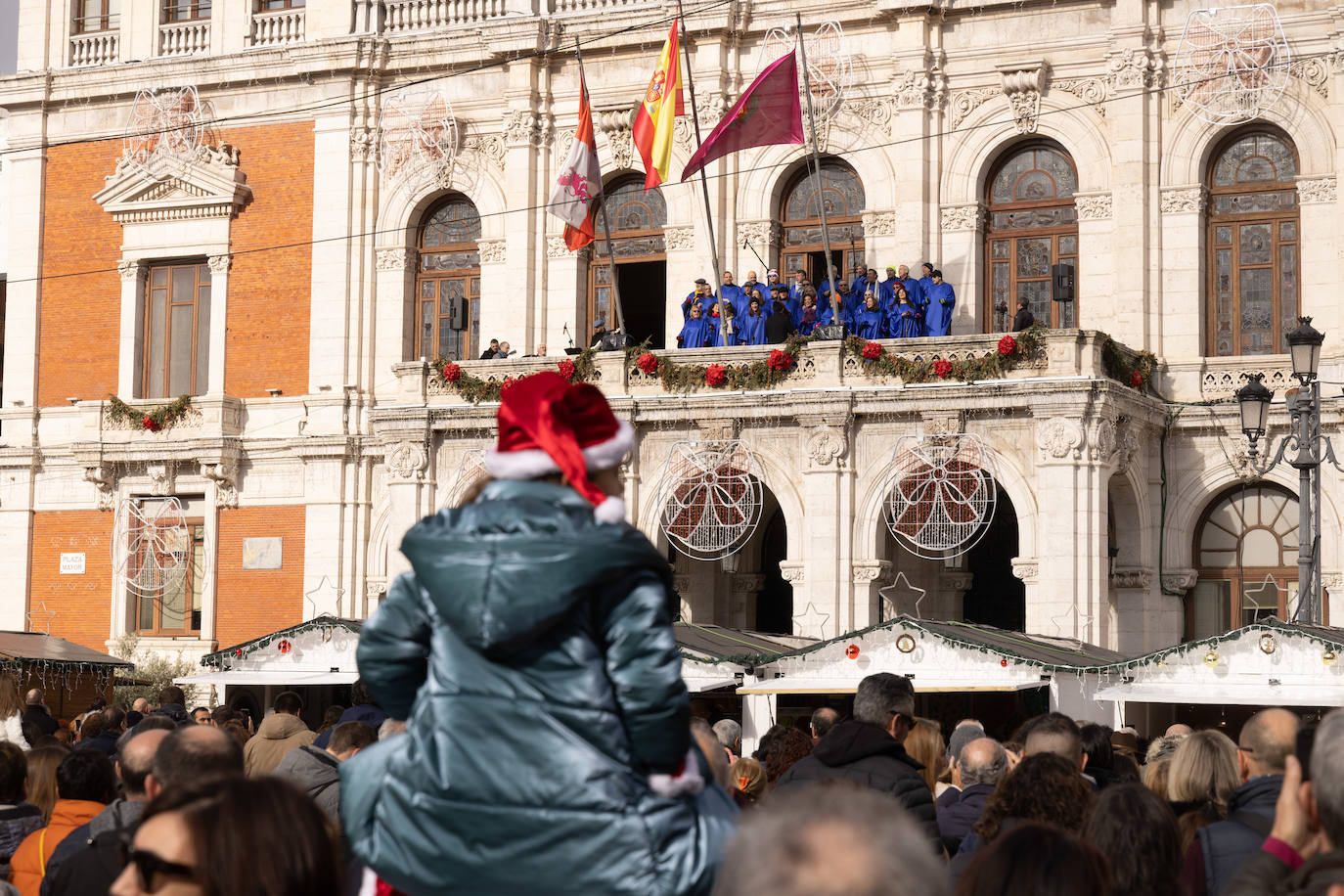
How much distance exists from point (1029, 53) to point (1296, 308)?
16.9ft

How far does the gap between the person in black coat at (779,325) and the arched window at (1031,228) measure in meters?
3.45

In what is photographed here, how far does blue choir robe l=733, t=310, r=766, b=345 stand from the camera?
24.6m

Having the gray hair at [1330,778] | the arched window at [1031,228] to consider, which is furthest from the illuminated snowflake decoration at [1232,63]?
the gray hair at [1330,778]

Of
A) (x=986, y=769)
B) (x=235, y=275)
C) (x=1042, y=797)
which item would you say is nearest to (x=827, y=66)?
(x=235, y=275)

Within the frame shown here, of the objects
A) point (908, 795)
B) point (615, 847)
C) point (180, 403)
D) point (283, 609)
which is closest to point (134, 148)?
point (180, 403)

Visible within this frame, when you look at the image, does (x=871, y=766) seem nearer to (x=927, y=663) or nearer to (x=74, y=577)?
(x=927, y=663)

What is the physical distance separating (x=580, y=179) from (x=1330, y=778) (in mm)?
22129

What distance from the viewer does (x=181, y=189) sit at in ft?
99.8

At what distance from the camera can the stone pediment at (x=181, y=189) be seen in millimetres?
30047

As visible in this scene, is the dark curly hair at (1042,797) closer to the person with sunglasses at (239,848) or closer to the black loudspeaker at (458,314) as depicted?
the person with sunglasses at (239,848)

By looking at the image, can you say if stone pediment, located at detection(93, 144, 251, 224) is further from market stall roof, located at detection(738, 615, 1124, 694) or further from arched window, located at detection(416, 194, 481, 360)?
market stall roof, located at detection(738, 615, 1124, 694)

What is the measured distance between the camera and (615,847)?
4250 mm

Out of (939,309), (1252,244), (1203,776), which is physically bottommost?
(1203,776)

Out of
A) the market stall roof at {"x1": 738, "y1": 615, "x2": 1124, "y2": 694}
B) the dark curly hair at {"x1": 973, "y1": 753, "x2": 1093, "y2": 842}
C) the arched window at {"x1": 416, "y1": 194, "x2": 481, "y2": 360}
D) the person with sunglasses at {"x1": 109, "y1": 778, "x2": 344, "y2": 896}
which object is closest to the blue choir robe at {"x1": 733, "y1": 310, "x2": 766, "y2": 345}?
the arched window at {"x1": 416, "y1": 194, "x2": 481, "y2": 360}
